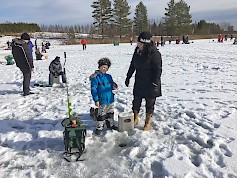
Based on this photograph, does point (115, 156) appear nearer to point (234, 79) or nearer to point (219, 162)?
point (219, 162)

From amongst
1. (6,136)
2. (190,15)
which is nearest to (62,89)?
(6,136)

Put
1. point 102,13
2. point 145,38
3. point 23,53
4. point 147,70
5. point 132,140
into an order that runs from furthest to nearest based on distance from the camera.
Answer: point 102,13 < point 23,53 < point 147,70 < point 132,140 < point 145,38

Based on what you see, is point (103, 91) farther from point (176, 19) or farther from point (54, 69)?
point (176, 19)

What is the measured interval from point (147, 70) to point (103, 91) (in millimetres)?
897

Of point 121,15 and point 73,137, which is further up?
point 121,15

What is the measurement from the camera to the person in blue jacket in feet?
14.3

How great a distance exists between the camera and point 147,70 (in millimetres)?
4414

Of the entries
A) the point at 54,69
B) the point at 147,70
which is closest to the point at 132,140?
the point at 147,70

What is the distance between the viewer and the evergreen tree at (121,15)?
66.7 m

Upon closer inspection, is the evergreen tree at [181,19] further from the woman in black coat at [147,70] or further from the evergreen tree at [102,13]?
the woman in black coat at [147,70]

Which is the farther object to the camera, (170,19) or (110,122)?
(170,19)

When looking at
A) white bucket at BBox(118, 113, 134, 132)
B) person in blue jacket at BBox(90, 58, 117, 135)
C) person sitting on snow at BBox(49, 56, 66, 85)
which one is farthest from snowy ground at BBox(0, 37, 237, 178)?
person sitting on snow at BBox(49, 56, 66, 85)

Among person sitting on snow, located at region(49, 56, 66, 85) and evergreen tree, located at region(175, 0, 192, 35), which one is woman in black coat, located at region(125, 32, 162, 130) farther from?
evergreen tree, located at region(175, 0, 192, 35)

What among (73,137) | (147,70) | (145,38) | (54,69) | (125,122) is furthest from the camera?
(54,69)
